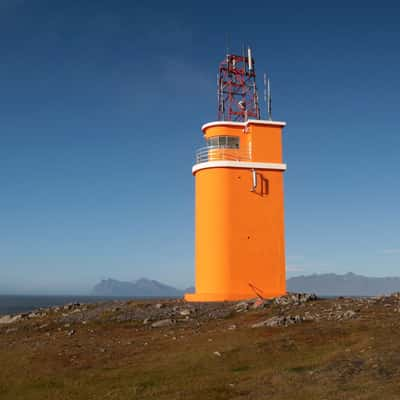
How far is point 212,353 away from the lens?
63.9 ft

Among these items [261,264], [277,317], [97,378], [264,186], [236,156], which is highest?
[236,156]

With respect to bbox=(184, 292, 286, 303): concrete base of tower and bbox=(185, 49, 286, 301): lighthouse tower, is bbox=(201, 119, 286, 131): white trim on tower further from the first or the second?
bbox=(184, 292, 286, 303): concrete base of tower

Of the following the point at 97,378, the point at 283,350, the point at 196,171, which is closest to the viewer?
the point at 97,378

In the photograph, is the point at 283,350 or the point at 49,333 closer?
the point at 283,350

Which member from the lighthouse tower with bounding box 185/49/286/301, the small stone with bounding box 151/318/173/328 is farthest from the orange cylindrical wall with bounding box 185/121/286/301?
the small stone with bounding box 151/318/173/328

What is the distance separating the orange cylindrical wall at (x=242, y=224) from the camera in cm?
3494

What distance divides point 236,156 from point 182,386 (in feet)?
76.8

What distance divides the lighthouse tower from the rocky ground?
4489mm

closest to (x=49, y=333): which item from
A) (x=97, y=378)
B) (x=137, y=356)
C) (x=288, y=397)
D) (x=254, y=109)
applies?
(x=137, y=356)

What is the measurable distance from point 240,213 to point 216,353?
17131mm

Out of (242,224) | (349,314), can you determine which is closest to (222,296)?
(242,224)

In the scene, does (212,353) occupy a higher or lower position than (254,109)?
lower

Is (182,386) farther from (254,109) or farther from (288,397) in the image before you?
(254,109)

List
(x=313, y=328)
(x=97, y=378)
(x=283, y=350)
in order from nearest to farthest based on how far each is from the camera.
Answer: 1. (x=97, y=378)
2. (x=283, y=350)
3. (x=313, y=328)
